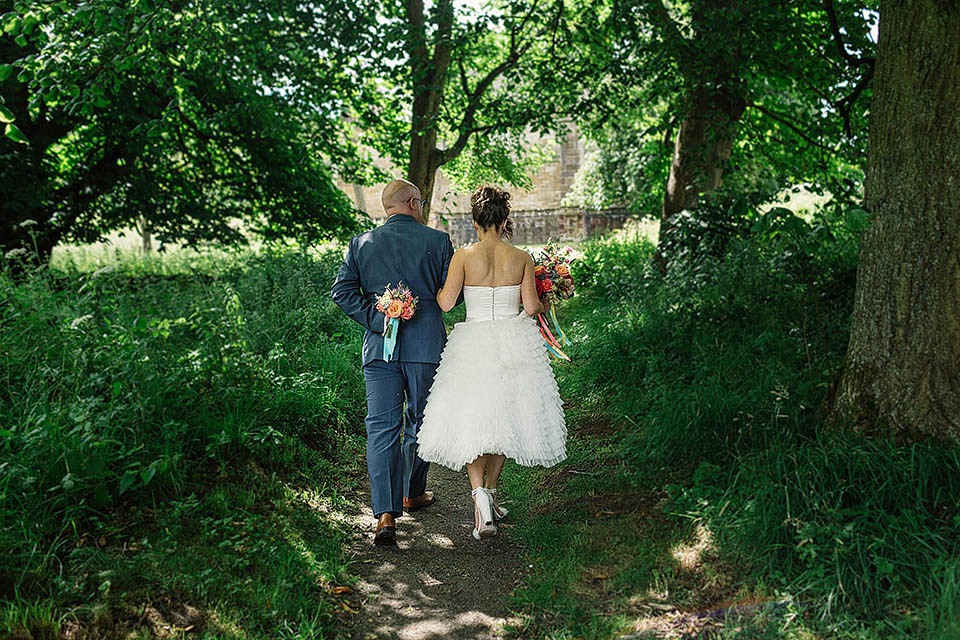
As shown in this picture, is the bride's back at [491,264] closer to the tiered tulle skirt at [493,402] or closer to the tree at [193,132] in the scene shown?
the tiered tulle skirt at [493,402]

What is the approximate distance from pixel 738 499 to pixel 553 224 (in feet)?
83.5

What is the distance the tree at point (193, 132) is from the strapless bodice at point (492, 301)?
185 inches

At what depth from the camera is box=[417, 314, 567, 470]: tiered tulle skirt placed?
4.61 meters

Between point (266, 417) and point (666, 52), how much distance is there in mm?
6195

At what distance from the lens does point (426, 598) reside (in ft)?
13.6

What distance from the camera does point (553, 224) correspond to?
95.9ft

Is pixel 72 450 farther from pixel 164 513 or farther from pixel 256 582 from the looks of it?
pixel 256 582

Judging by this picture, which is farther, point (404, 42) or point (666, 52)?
point (404, 42)

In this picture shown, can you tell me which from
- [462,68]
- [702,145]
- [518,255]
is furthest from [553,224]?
[518,255]

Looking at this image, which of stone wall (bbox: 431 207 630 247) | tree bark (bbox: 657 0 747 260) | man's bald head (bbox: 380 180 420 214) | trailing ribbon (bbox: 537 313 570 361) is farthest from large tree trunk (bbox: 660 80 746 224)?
stone wall (bbox: 431 207 630 247)

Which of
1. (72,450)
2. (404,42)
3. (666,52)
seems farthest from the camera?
(404,42)

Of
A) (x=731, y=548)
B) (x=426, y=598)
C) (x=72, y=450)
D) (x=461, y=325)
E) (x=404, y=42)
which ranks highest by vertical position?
(x=404, y=42)

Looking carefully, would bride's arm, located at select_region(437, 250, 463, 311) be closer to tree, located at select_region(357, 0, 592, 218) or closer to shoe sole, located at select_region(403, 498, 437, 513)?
shoe sole, located at select_region(403, 498, 437, 513)

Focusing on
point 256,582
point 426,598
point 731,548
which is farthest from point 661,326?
point 256,582
